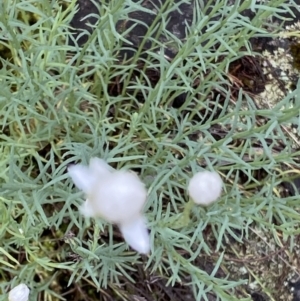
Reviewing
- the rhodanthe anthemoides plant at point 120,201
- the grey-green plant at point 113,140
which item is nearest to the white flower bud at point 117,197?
the rhodanthe anthemoides plant at point 120,201

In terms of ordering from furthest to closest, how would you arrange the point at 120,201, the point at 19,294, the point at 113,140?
the point at 113,140, the point at 19,294, the point at 120,201

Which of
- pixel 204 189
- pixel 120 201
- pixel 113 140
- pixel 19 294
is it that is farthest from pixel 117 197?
pixel 113 140

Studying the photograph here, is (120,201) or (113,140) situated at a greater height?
(120,201)

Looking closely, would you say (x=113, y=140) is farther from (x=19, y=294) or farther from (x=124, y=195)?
(x=124, y=195)

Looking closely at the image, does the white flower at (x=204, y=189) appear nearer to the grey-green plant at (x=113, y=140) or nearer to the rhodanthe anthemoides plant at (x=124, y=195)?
the rhodanthe anthemoides plant at (x=124, y=195)

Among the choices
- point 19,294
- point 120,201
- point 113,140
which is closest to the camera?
point 120,201

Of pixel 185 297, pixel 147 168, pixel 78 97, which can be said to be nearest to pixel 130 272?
pixel 185 297

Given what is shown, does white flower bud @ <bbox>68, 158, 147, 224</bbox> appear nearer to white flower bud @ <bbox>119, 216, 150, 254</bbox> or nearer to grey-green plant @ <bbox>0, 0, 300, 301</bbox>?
white flower bud @ <bbox>119, 216, 150, 254</bbox>

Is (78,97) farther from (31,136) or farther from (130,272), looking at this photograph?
(130,272)
